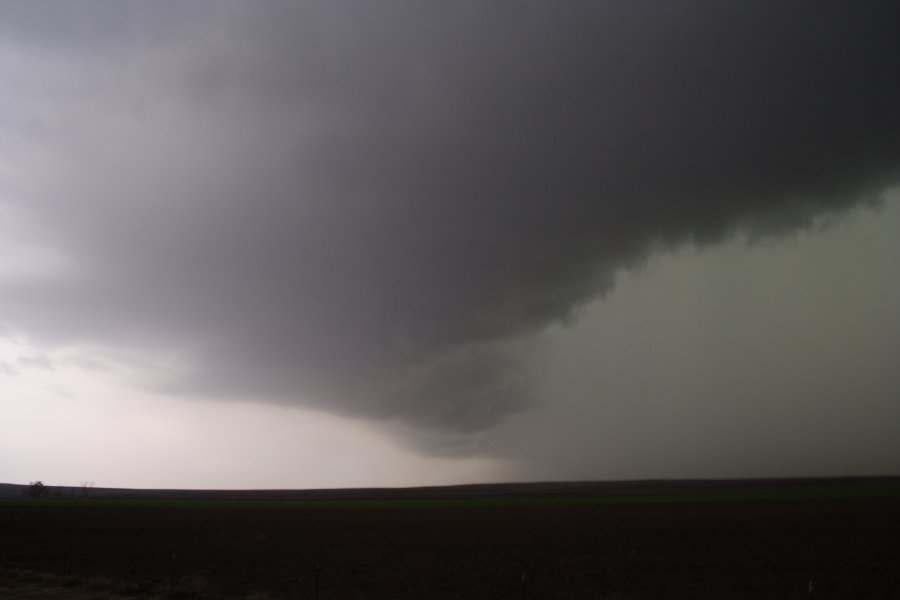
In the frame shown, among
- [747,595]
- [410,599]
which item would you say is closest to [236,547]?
[410,599]

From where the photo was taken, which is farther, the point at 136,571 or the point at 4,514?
the point at 4,514

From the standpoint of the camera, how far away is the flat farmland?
90.8 ft

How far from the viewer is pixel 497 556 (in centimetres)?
3675

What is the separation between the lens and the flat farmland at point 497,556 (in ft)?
90.8

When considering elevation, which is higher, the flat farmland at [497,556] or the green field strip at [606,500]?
the flat farmland at [497,556]

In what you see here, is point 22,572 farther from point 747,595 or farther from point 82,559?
point 747,595

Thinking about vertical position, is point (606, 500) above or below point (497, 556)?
below

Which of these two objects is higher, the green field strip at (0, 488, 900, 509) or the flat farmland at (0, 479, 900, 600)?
the flat farmland at (0, 479, 900, 600)

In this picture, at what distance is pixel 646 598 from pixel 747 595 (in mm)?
4297

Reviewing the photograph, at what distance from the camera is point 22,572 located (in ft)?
104

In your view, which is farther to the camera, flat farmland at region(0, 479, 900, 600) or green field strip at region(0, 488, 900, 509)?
green field strip at region(0, 488, 900, 509)

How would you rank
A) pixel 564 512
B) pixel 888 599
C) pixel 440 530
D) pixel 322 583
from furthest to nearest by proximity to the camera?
pixel 564 512 < pixel 440 530 < pixel 322 583 < pixel 888 599

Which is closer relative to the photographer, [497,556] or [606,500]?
[497,556]

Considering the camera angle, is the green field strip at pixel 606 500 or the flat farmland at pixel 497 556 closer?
the flat farmland at pixel 497 556
